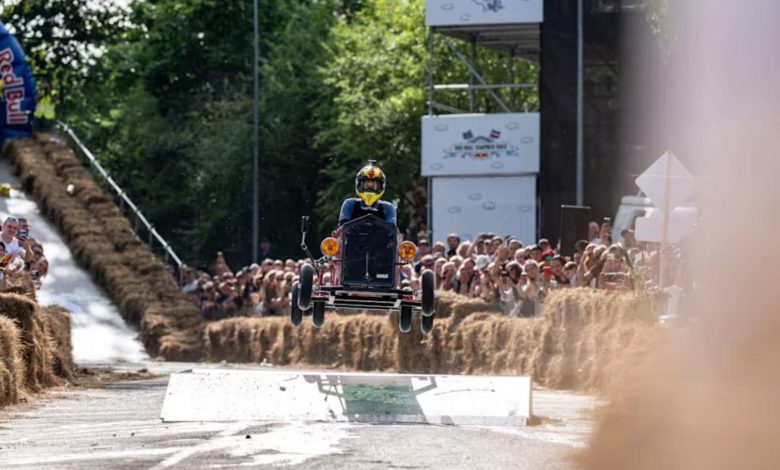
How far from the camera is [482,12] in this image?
48375 mm

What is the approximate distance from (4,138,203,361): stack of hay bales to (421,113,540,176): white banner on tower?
7538 mm

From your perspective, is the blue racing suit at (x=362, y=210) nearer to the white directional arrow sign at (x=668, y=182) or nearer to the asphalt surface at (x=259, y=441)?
the asphalt surface at (x=259, y=441)

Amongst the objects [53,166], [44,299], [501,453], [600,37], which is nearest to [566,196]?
[600,37]

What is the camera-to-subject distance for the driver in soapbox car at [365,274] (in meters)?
21.7

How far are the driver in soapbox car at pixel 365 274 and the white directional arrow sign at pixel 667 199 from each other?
125 inches

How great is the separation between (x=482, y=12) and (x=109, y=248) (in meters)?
11.7

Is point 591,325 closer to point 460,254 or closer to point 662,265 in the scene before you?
point 662,265

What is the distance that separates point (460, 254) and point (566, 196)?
1391 cm

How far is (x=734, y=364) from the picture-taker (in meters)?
13.2

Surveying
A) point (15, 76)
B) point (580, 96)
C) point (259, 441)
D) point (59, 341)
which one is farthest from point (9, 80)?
point (259, 441)

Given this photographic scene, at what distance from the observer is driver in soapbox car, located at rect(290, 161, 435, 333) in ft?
71.3

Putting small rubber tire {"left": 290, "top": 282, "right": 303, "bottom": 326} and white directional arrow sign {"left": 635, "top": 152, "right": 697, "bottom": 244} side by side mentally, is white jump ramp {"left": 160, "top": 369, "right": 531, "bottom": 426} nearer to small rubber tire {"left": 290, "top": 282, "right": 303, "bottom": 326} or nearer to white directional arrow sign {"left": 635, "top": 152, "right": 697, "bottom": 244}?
small rubber tire {"left": 290, "top": 282, "right": 303, "bottom": 326}

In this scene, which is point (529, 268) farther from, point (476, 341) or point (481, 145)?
point (481, 145)

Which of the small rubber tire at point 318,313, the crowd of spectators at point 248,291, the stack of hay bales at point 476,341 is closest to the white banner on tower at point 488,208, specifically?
the crowd of spectators at point 248,291
